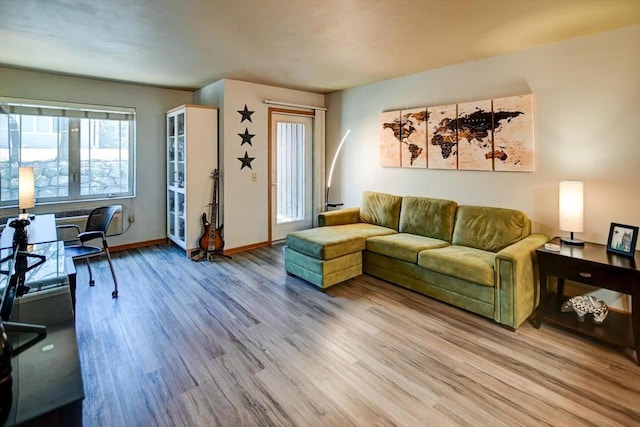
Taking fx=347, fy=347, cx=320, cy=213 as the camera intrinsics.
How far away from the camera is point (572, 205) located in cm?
292

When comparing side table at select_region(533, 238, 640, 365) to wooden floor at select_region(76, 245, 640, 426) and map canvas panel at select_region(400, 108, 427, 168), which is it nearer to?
wooden floor at select_region(76, 245, 640, 426)

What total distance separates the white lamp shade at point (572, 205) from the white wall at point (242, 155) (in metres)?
3.65

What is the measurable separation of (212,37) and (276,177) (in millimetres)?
2554

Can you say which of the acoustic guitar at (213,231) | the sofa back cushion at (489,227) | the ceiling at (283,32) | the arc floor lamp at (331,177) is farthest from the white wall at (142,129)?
the sofa back cushion at (489,227)

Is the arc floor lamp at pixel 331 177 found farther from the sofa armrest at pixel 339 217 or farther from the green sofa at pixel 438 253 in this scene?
the green sofa at pixel 438 253

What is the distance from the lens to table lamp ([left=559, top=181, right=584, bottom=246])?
2902 mm

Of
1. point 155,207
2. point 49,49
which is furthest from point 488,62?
point 155,207

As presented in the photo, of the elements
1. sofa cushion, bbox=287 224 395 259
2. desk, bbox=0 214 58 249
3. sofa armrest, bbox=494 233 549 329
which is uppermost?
desk, bbox=0 214 58 249

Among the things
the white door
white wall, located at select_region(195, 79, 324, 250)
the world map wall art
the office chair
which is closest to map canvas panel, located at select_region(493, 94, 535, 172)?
the world map wall art

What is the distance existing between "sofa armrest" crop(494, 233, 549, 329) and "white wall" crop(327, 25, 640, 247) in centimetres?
73

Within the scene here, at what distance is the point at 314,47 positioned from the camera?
3.29 metres

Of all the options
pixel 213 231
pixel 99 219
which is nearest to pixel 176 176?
pixel 213 231

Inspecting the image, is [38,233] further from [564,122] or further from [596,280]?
[564,122]

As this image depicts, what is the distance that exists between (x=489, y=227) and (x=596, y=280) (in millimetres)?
1078
